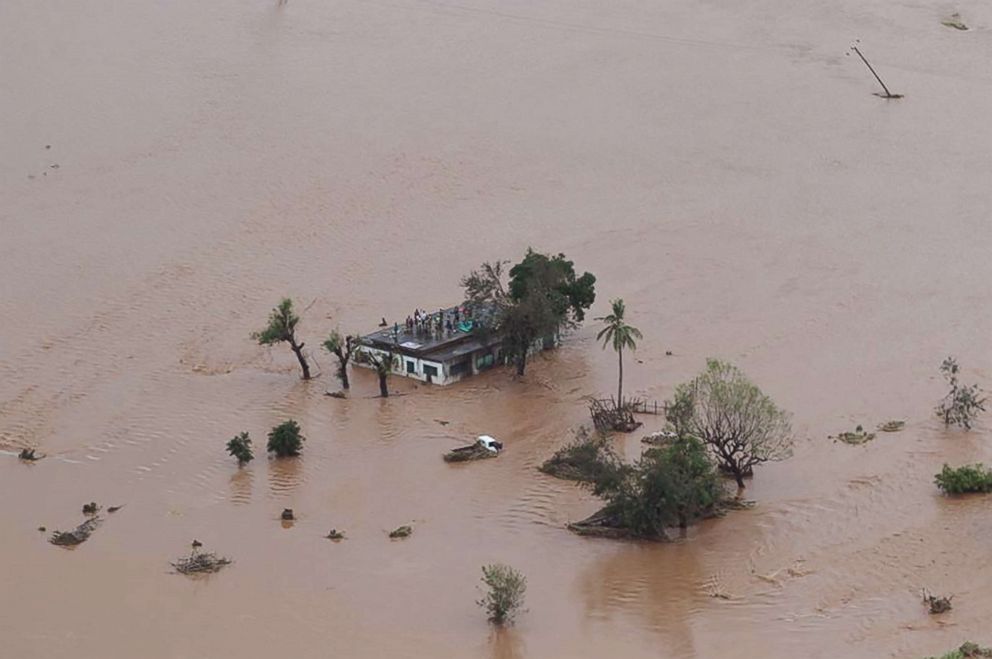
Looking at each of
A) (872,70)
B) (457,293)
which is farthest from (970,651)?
(872,70)

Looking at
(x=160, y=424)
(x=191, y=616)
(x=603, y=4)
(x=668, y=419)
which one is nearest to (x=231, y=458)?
(x=160, y=424)

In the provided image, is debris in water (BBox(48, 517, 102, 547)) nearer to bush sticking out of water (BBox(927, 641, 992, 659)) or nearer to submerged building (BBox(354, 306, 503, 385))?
submerged building (BBox(354, 306, 503, 385))

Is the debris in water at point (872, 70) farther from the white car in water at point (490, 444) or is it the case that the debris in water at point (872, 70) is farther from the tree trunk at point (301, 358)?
the white car in water at point (490, 444)

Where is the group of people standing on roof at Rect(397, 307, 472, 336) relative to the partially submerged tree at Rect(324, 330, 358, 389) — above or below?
above

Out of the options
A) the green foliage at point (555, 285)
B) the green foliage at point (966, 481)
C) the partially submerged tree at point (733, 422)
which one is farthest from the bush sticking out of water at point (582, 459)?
the green foliage at point (966, 481)

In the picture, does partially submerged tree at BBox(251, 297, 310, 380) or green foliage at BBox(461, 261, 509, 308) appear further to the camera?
green foliage at BBox(461, 261, 509, 308)

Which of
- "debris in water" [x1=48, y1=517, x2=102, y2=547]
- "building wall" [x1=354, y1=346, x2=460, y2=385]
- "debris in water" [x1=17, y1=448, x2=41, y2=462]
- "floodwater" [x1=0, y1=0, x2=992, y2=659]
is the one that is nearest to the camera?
"floodwater" [x1=0, y1=0, x2=992, y2=659]

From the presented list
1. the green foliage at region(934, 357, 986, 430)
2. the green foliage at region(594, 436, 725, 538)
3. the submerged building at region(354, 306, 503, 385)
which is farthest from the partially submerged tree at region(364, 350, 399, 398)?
the green foliage at region(934, 357, 986, 430)
